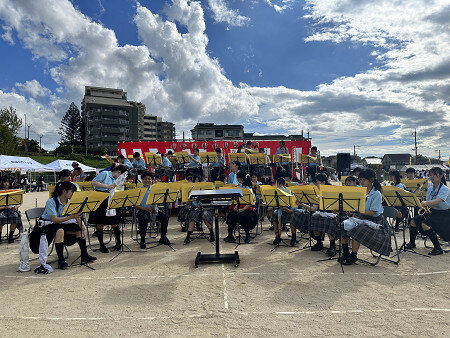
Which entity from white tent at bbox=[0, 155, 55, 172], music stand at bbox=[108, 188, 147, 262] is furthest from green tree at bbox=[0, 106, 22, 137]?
music stand at bbox=[108, 188, 147, 262]

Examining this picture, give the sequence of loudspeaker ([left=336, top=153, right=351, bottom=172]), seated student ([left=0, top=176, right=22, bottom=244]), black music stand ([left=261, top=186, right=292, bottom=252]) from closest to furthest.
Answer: black music stand ([left=261, top=186, right=292, bottom=252]) → seated student ([left=0, top=176, right=22, bottom=244]) → loudspeaker ([left=336, top=153, right=351, bottom=172])

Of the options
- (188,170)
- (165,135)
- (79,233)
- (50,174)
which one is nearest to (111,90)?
(165,135)

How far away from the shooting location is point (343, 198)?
224 inches

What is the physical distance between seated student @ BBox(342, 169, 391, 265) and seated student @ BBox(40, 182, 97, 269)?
18.8 ft

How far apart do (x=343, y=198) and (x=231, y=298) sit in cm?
296

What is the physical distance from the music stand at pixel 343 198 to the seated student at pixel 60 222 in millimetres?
5159

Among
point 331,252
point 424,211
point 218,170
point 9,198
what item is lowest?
point 331,252

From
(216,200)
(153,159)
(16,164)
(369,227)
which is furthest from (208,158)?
(16,164)

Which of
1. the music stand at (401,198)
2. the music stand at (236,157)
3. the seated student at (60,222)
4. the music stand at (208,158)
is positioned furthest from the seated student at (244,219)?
the music stand at (208,158)

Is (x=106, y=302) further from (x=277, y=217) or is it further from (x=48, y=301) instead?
(x=277, y=217)

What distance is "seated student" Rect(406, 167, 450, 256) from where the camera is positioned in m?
6.75

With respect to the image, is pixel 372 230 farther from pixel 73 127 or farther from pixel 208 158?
pixel 73 127

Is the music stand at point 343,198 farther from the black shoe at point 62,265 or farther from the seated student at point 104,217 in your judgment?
→ the black shoe at point 62,265

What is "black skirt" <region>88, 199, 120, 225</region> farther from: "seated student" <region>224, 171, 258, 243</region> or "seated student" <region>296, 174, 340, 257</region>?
"seated student" <region>296, 174, 340, 257</region>
